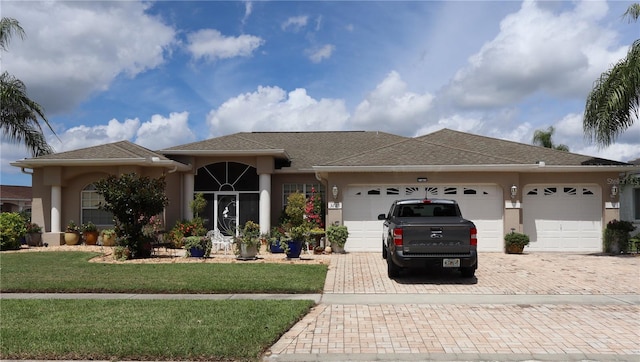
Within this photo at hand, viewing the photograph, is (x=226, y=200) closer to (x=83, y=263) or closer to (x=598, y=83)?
(x=83, y=263)

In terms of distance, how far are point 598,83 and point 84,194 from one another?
1980 centimetres

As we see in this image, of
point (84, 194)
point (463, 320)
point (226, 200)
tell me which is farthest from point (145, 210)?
point (463, 320)

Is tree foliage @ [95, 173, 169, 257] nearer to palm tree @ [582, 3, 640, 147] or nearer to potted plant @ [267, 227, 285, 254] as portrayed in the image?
potted plant @ [267, 227, 285, 254]

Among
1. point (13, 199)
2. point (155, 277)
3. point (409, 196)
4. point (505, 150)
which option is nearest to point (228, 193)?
point (409, 196)

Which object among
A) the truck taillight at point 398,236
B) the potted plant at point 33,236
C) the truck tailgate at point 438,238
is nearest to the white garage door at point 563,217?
the truck tailgate at point 438,238

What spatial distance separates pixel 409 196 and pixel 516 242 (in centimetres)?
388

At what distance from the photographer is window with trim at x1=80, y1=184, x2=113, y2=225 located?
774 inches

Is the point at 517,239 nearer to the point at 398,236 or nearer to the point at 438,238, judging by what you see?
the point at 438,238

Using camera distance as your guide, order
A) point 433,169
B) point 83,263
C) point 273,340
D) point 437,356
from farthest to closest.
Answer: point 433,169 < point 83,263 < point 273,340 < point 437,356

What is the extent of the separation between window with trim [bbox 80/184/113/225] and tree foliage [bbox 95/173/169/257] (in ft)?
17.1

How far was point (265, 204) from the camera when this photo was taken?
752 inches

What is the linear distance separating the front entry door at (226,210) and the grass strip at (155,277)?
6.41 m

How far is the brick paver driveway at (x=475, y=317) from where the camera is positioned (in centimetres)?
595

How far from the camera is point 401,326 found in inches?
278
